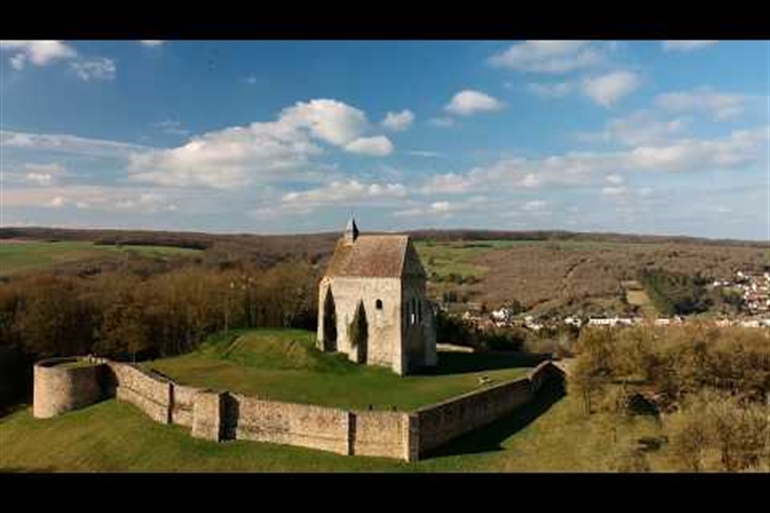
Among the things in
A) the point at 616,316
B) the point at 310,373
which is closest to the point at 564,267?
the point at 616,316

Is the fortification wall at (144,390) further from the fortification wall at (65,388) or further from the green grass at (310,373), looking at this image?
the green grass at (310,373)

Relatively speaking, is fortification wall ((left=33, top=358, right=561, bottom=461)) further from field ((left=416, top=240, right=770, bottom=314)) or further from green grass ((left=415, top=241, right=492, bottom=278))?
green grass ((left=415, top=241, right=492, bottom=278))

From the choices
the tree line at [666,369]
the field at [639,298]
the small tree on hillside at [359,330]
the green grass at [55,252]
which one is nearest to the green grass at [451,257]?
the field at [639,298]

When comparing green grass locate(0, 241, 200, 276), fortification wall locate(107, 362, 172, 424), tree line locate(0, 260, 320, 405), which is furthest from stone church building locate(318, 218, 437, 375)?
green grass locate(0, 241, 200, 276)

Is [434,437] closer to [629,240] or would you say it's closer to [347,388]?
[347,388]

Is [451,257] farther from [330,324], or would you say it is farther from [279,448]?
[279,448]

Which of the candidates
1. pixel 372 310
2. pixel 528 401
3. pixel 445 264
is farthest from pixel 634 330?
pixel 445 264

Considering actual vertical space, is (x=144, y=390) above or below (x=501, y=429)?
above
